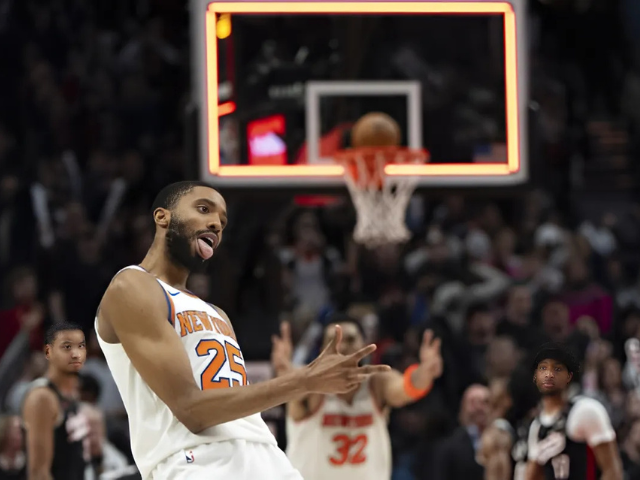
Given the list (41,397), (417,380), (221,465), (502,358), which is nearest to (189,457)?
(221,465)

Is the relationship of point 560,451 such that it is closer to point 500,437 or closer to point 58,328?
point 500,437

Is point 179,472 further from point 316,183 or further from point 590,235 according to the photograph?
point 590,235

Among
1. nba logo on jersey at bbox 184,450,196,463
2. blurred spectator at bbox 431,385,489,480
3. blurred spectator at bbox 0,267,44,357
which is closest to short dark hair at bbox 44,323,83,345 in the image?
nba logo on jersey at bbox 184,450,196,463

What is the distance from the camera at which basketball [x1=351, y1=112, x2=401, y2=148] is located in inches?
350

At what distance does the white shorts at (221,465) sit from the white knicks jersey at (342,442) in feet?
11.9

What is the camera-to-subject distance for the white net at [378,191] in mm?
8812

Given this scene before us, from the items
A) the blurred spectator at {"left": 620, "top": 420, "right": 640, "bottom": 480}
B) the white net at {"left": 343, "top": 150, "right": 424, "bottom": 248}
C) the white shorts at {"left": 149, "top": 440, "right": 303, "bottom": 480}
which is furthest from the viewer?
the white net at {"left": 343, "top": 150, "right": 424, "bottom": 248}

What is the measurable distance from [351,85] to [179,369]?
232 inches

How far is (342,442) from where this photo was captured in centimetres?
727

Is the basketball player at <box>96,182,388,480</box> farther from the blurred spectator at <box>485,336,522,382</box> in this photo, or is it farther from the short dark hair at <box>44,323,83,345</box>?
the blurred spectator at <box>485,336,522,382</box>

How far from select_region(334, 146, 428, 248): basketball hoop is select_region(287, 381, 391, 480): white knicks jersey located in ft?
6.08

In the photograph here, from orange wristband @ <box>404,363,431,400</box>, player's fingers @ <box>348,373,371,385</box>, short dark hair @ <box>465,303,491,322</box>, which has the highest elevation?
player's fingers @ <box>348,373,371,385</box>

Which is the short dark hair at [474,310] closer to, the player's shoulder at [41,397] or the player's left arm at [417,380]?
the player's left arm at [417,380]

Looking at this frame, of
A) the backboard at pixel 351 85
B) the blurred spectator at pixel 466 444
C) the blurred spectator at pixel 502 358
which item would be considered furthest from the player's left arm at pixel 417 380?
the blurred spectator at pixel 502 358
